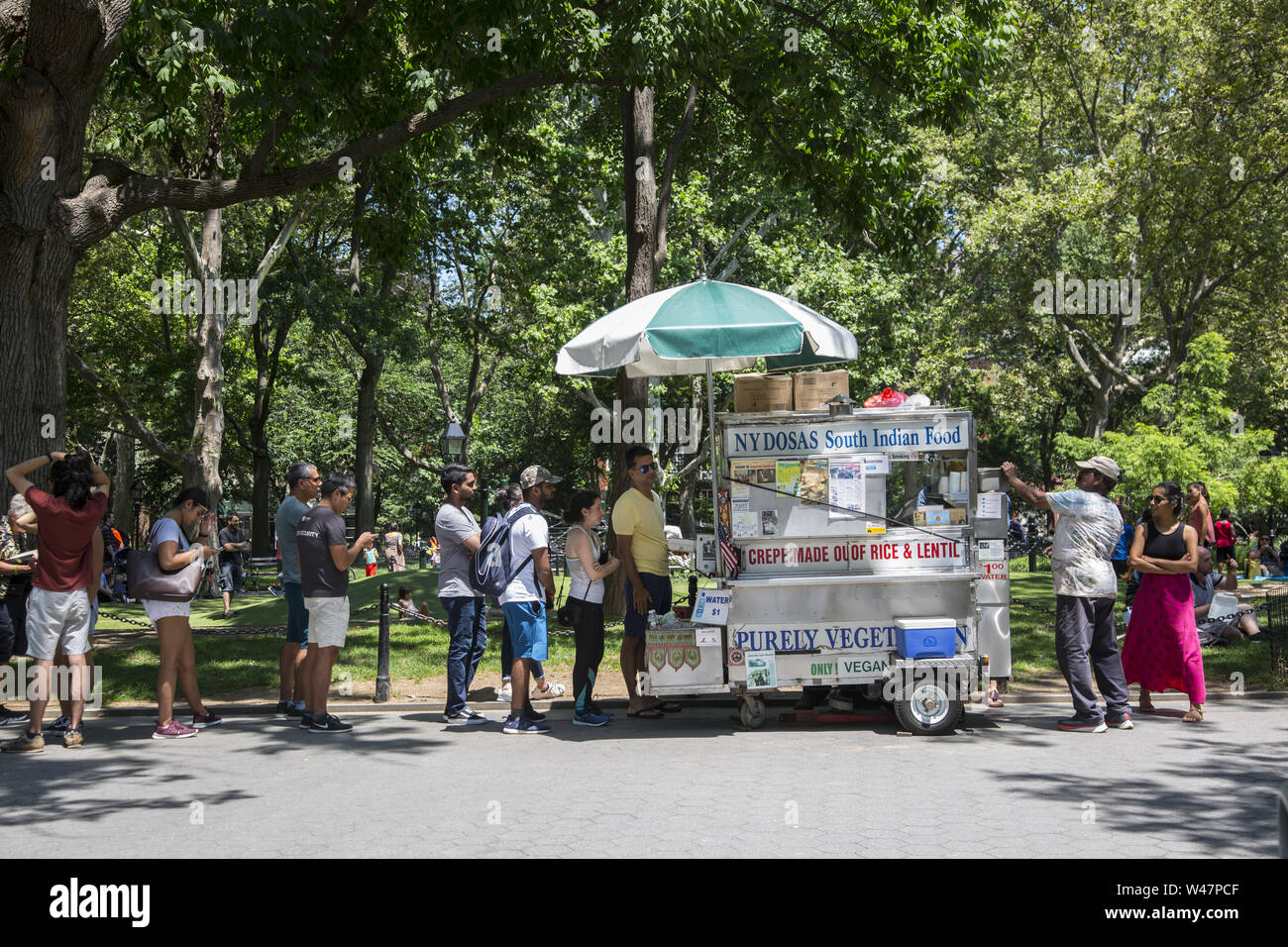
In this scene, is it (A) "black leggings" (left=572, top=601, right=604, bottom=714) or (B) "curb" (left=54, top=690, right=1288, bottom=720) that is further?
(B) "curb" (left=54, top=690, right=1288, bottom=720)

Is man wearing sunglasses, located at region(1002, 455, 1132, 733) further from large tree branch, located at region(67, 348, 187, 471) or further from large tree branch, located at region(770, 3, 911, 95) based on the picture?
large tree branch, located at region(67, 348, 187, 471)

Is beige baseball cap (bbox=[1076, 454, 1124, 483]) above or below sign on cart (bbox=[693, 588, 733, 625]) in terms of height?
above

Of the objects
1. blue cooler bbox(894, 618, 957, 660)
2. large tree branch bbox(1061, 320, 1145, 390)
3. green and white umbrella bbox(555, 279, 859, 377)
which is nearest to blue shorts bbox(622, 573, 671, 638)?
green and white umbrella bbox(555, 279, 859, 377)

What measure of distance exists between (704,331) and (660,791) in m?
3.52

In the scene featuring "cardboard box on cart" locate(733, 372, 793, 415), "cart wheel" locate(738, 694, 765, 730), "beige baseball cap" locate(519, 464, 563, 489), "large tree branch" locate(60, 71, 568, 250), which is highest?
"large tree branch" locate(60, 71, 568, 250)

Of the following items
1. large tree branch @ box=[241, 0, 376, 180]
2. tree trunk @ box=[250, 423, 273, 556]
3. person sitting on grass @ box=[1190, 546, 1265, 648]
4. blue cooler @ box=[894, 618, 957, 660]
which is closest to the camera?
blue cooler @ box=[894, 618, 957, 660]

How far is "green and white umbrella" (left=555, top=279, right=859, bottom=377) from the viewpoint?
29.5ft

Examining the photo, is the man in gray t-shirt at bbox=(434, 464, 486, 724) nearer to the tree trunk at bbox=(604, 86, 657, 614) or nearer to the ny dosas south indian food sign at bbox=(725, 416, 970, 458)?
the ny dosas south indian food sign at bbox=(725, 416, 970, 458)

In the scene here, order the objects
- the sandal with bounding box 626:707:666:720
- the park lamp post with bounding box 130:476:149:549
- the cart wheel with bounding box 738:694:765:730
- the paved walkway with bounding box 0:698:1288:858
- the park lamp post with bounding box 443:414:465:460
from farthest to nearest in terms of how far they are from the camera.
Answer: the park lamp post with bounding box 130:476:149:549
the park lamp post with bounding box 443:414:465:460
the sandal with bounding box 626:707:666:720
the cart wheel with bounding box 738:694:765:730
the paved walkway with bounding box 0:698:1288:858

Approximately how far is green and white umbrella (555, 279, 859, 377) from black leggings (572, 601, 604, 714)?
193cm

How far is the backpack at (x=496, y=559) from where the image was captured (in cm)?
934

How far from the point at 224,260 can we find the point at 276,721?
22.1 metres

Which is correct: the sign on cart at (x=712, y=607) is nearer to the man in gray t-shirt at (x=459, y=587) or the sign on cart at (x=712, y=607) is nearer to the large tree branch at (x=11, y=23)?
the man in gray t-shirt at (x=459, y=587)

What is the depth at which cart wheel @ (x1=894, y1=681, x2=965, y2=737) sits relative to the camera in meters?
8.97
